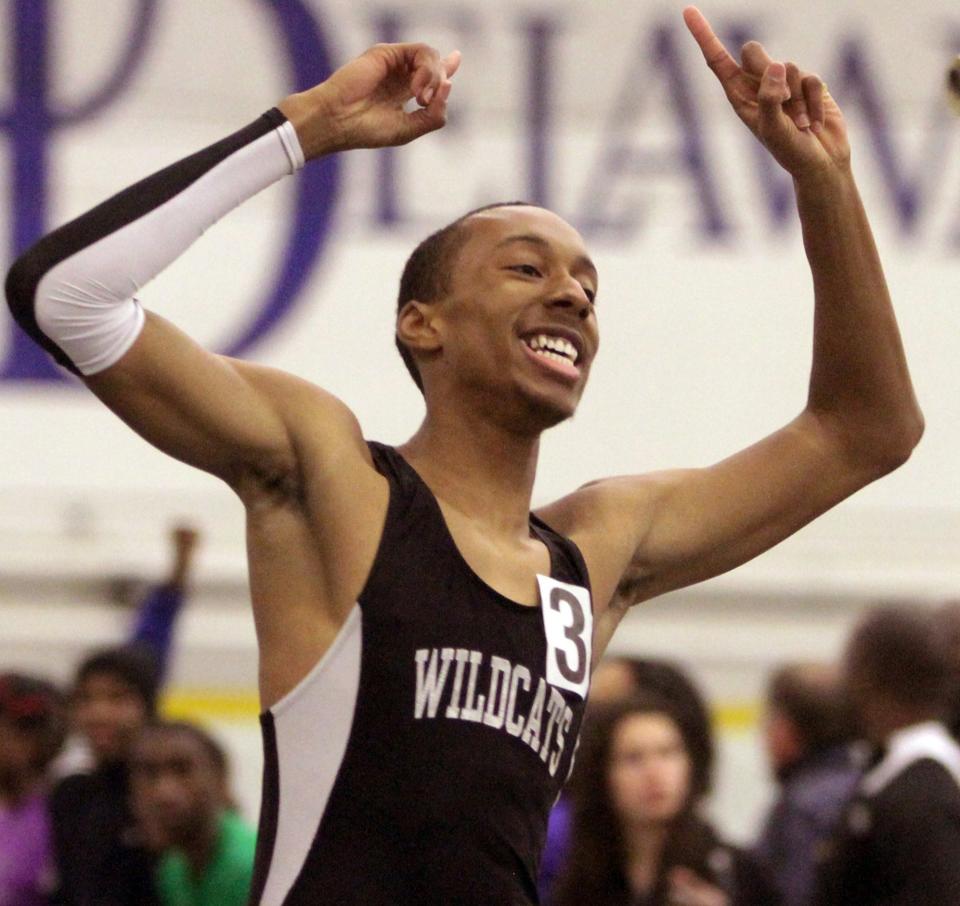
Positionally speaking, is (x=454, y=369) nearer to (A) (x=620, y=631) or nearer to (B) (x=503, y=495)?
(B) (x=503, y=495)

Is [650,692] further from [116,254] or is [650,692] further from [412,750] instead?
[116,254]

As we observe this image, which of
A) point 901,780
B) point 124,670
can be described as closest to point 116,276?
point 901,780

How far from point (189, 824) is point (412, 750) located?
84.9 inches

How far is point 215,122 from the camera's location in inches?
259

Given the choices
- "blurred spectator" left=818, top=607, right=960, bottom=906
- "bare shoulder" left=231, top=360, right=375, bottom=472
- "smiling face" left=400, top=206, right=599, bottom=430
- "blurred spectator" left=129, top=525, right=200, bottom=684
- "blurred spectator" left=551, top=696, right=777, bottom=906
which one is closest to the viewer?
"bare shoulder" left=231, top=360, right=375, bottom=472

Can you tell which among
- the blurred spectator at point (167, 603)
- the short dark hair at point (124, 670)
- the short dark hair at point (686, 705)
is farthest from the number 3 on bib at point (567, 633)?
the blurred spectator at point (167, 603)

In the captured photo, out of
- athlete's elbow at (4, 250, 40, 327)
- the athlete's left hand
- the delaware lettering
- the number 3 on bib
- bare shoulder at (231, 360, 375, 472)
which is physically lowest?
the delaware lettering

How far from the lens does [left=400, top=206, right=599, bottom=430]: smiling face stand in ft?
9.13

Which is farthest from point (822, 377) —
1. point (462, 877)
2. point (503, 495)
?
point (462, 877)

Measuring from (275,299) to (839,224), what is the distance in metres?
3.82

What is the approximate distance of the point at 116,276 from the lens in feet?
8.14

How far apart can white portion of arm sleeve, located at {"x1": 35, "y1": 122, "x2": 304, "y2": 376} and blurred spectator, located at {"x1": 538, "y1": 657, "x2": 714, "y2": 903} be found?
5.66 ft

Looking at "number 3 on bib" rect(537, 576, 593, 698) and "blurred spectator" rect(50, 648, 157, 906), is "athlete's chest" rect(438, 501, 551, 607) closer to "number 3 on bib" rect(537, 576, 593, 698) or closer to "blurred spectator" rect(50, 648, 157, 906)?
"number 3 on bib" rect(537, 576, 593, 698)

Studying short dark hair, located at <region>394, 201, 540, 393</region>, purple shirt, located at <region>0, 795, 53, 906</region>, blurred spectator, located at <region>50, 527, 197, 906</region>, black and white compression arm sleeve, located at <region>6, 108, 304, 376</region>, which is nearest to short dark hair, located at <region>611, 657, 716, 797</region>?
blurred spectator, located at <region>50, 527, 197, 906</region>
